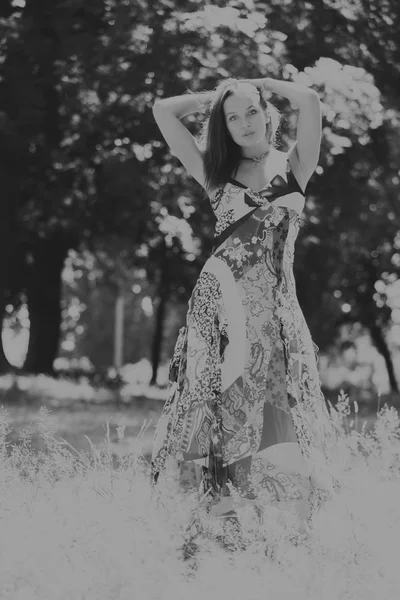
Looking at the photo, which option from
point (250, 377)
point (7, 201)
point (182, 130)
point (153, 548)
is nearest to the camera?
point (153, 548)

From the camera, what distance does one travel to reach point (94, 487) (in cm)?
419

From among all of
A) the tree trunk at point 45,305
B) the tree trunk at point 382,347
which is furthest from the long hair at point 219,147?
the tree trunk at point 382,347

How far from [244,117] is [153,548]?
6.01 ft

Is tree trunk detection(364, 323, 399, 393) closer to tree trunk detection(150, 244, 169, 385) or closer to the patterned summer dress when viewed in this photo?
tree trunk detection(150, 244, 169, 385)

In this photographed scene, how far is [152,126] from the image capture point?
9906 mm

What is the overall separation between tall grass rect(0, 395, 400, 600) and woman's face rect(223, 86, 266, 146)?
Answer: 1.38 meters

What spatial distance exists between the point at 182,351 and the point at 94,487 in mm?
702

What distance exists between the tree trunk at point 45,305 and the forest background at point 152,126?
27 millimetres

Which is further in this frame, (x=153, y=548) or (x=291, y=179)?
(x=291, y=179)

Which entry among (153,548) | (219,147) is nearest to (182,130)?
(219,147)

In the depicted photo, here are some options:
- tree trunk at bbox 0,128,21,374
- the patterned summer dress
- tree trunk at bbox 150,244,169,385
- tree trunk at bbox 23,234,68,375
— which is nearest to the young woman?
the patterned summer dress

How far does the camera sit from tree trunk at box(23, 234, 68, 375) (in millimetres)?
18875

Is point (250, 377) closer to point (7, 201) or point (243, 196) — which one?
point (243, 196)

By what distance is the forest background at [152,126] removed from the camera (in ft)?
28.0
